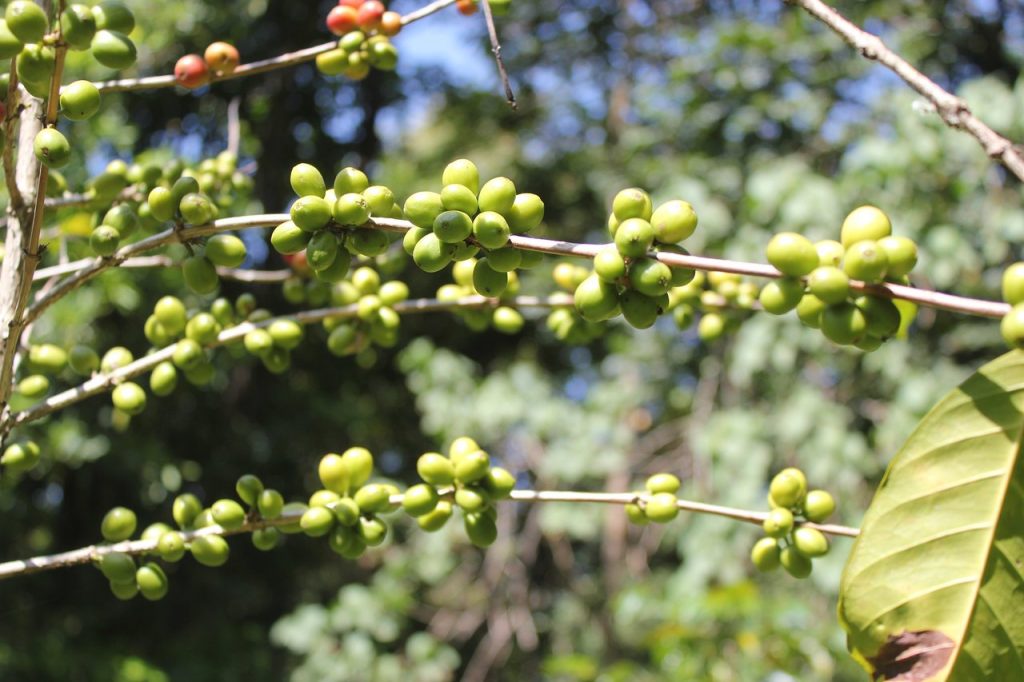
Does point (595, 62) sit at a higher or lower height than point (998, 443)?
lower

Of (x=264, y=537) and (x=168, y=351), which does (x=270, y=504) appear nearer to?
(x=264, y=537)

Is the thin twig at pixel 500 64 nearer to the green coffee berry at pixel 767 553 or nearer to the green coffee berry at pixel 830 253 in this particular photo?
the green coffee berry at pixel 830 253

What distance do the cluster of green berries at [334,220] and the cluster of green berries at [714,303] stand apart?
0.41m

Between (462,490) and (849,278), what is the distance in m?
0.39

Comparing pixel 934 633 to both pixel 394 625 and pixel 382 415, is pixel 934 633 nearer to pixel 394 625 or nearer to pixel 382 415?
pixel 394 625

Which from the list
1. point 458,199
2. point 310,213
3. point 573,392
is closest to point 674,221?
point 458,199

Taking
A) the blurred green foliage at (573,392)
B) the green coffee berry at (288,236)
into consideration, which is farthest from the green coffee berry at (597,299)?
the blurred green foliage at (573,392)

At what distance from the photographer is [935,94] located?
0.54 m

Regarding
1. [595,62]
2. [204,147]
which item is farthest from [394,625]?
[595,62]

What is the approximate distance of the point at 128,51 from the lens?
0.75 m

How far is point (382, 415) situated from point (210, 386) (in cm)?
104

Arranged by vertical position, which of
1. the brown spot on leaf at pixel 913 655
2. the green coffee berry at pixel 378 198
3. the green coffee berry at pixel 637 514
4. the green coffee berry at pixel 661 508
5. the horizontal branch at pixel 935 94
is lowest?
the green coffee berry at pixel 637 514

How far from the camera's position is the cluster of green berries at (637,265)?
572mm

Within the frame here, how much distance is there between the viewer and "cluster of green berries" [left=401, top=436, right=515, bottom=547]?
30.7 inches
